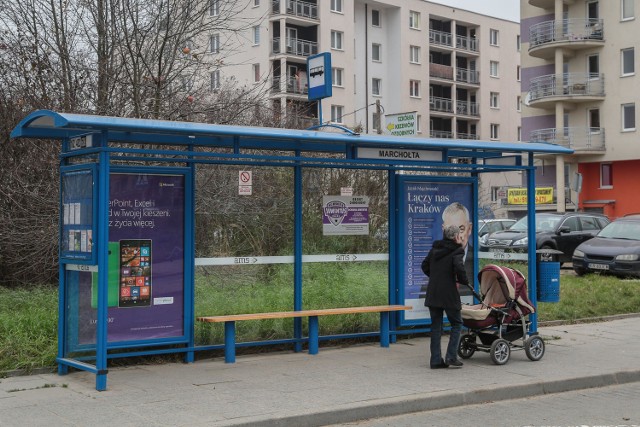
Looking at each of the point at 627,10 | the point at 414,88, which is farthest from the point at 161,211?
the point at 414,88

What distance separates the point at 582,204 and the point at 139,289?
4472 centimetres

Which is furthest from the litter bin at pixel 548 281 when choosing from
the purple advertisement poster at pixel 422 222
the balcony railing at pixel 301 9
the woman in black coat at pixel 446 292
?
the balcony railing at pixel 301 9

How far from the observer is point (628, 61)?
162ft

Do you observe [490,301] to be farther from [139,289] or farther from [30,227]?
[30,227]

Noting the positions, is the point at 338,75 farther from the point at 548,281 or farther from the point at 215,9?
the point at 548,281

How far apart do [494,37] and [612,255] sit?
5590cm

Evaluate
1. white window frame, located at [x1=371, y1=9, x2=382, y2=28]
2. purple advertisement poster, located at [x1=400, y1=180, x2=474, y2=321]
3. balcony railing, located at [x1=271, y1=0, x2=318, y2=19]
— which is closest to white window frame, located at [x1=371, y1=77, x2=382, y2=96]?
white window frame, located at [x1=371, y1=9, x2=382, y2=28]

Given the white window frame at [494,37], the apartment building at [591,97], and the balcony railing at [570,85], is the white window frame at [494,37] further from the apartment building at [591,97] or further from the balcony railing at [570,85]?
the balcony railing at [570,85]

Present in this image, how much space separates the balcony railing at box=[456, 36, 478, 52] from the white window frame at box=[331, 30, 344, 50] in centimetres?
1508

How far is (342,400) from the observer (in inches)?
326

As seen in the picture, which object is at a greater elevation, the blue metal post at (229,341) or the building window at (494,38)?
the building window at (494,38)

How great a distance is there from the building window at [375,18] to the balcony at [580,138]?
→ 19.0 m

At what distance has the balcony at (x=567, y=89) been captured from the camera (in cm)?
5003

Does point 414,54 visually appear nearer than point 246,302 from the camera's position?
No
